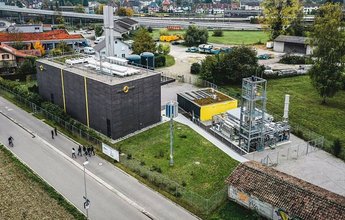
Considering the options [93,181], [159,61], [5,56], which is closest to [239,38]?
[159,61]

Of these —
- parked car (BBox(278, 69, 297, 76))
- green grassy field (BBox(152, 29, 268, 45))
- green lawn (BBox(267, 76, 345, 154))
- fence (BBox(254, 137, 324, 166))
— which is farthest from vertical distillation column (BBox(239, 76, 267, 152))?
green grassy field (BBox(152, 29, 268, 45))

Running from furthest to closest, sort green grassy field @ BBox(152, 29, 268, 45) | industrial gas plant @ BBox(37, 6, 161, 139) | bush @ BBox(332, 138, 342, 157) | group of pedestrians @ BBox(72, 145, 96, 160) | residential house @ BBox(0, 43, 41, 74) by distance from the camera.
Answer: green grassy field @ BBox(152, 29, 268, 45), residential house @ BBox(0, 43, 41, 74), industrial gas plant @ BBox(37, 6, 161, 139), group of pedestrians @ BBox(72, 145, 96, 160), bush @ BBox(332, 138, 342, 157)

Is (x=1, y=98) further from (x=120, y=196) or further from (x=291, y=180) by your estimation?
(x=291, y=180)

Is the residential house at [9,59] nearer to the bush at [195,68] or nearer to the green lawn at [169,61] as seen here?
the green lawn at [169,61]

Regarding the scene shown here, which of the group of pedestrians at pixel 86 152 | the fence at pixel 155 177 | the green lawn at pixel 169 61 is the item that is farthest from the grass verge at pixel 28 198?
the green lawn at pixel 169 61

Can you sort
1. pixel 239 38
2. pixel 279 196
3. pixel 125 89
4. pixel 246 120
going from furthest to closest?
pixel 239 38, pixel 125 89, pixel 246 120, pixel 279 196

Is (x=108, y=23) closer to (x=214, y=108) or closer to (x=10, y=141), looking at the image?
(x=214, y=108)

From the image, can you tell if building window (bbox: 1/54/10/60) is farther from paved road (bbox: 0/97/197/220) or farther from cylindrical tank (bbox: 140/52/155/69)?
paved road (bbox: 0/97/197/220)
